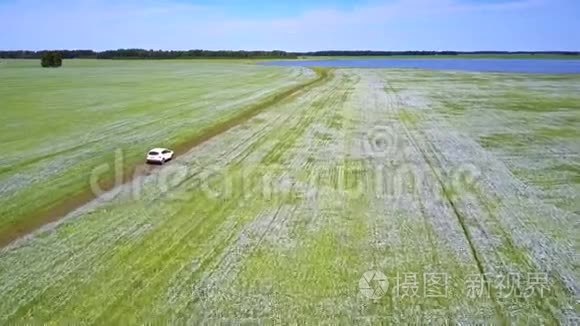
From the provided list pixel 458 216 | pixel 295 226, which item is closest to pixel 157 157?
pixel 295 226

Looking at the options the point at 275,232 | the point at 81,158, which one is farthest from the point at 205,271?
the point at 81,158

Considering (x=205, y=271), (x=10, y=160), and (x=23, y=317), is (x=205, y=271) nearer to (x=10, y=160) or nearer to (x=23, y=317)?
(x=23, y=317)

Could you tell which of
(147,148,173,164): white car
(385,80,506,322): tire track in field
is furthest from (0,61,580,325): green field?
(147,148,173,164): white car
